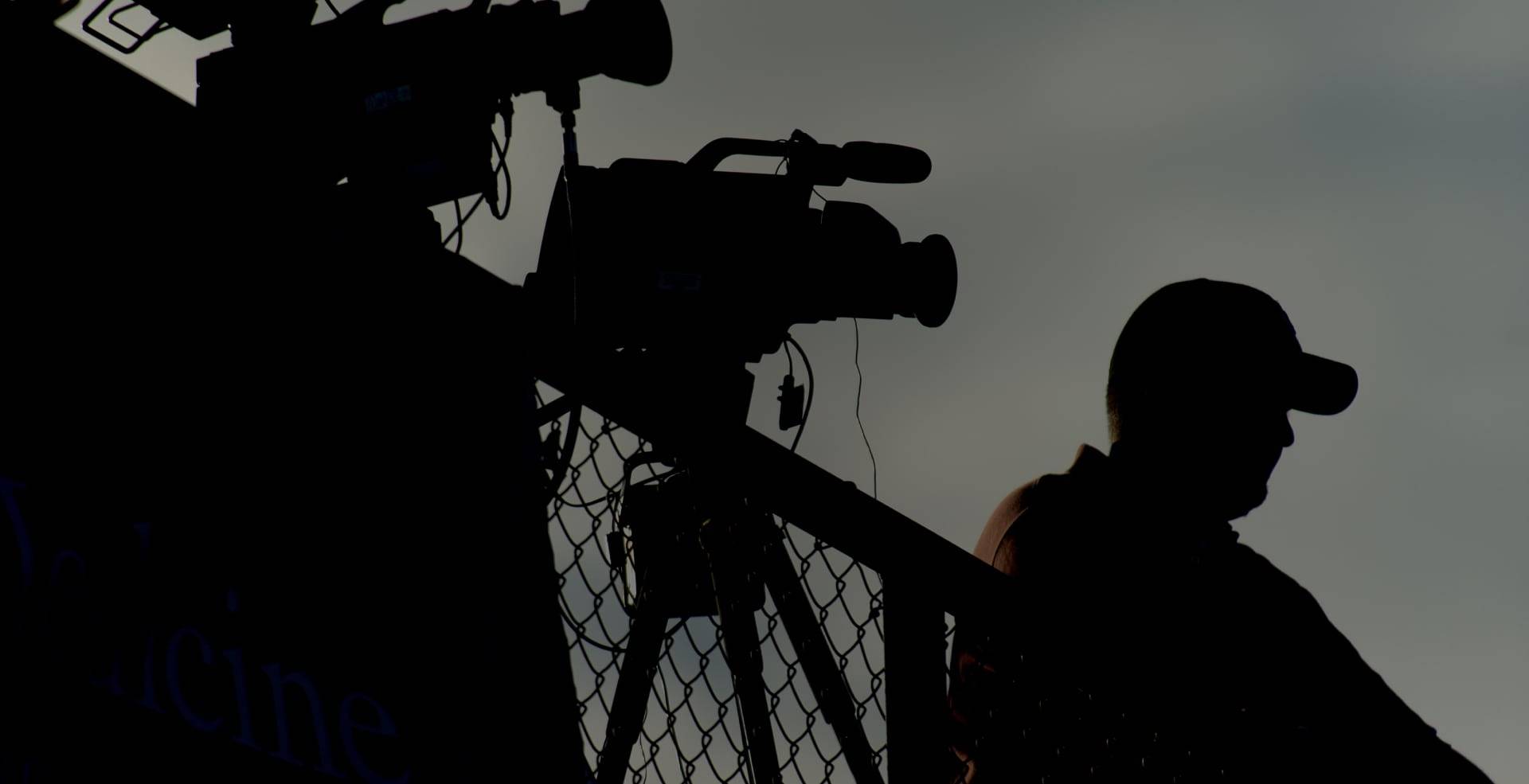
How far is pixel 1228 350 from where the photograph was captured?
3.00 meters

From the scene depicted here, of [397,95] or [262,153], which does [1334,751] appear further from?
[397,95]

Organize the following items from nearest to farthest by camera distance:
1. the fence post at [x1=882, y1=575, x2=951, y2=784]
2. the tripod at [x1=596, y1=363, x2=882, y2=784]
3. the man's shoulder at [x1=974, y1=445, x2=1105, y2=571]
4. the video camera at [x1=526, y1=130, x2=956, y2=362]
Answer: the fence post at [x1=882, y1=575, x2=951, y2=784] → the man's shoulder at [x1=974, y1=445, x2=1105, y2=571] → the tripod at [x1=596, y1=363, x2=882, y2=784] → the video camera at [x1=526, y1=130, x2=956, y2=362]

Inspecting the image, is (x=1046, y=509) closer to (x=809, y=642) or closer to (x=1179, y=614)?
(x=1179, y=614)

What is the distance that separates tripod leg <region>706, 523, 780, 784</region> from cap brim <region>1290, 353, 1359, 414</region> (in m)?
1.01

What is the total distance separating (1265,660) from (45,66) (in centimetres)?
196

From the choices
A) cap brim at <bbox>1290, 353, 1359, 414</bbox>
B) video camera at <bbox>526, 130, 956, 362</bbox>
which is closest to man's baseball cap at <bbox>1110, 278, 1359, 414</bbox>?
cap brim at <bbox>1290, 353, 1359, 414</bbox>

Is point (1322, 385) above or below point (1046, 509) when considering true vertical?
above

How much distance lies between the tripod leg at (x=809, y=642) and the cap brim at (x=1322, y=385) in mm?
953

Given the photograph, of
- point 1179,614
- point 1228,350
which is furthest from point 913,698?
point 1228,350

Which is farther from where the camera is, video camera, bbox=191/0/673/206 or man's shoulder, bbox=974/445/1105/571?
video camera, bbox=191/0/673/206

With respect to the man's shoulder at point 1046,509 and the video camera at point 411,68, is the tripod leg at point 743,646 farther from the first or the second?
the video camera at point 411,68

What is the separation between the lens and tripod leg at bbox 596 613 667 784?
285 centimetres

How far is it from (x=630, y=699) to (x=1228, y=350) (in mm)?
1238

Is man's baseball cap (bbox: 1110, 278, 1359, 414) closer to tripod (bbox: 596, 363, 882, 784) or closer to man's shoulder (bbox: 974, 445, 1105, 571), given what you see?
man's shoulder (bbox: 974, 445, 1105, 571)
